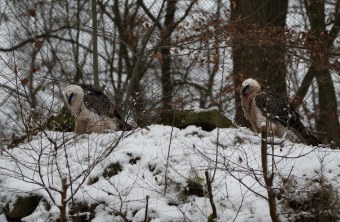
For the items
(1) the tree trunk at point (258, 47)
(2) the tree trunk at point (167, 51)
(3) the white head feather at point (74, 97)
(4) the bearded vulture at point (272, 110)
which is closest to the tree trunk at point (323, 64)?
(1) the tree trunk at point (258, 47)

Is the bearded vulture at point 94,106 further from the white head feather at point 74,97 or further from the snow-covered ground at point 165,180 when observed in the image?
the snow-covered ground at point 165,180

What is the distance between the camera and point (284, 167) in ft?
22.1

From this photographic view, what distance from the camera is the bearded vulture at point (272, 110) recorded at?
844cm

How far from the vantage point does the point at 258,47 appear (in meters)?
11.4

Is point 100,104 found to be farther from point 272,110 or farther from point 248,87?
point 272,110

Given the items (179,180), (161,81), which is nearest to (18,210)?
(179,180)

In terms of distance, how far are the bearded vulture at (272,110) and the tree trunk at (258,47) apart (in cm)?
153

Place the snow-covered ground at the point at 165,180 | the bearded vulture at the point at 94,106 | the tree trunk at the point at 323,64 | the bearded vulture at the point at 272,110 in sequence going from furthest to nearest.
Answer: the tree trunk at the point at 323,64 → the bearded vulture at the point at 94,106 → the bearded vulture at the point at 272,110 → the snow-covered ground at the point at 165,180

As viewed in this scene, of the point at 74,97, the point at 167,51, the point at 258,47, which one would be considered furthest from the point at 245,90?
the point at 167,51

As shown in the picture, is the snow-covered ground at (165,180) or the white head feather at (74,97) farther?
the white head feather at (74,97)

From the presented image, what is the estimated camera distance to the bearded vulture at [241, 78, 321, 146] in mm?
8438

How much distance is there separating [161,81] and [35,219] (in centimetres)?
499

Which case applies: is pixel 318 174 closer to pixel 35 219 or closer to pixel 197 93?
pixel 35 219

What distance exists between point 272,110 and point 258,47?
3423 millimetres
